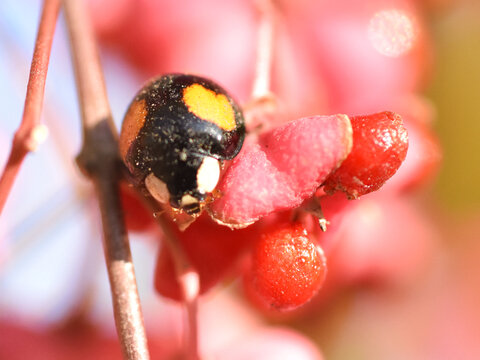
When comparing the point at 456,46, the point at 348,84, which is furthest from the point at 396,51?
the point at 456,46

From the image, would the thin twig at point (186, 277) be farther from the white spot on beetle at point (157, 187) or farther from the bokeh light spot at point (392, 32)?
the bokeh light spot at point (392, 32)

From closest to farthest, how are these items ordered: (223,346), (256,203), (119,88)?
(256,203) → (223,346) → (119,88)

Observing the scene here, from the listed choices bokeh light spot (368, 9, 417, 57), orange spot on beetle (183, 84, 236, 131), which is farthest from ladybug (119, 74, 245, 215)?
bokeh light spot (368, 9, 417, 57)

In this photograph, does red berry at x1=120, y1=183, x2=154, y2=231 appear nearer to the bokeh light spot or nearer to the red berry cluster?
the red berry cluster

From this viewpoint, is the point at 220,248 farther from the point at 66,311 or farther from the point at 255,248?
the point at 66,311

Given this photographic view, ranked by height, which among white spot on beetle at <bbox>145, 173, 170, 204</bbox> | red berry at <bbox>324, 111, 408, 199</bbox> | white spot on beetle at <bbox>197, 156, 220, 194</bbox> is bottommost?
white spot on beetle at <bbox>145, 173, 170, 204</bbox>

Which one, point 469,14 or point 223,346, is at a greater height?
point 469,14

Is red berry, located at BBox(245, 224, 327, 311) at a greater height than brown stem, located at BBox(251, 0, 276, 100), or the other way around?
brown stem, located at BBox(251, 0, 276, 100)
